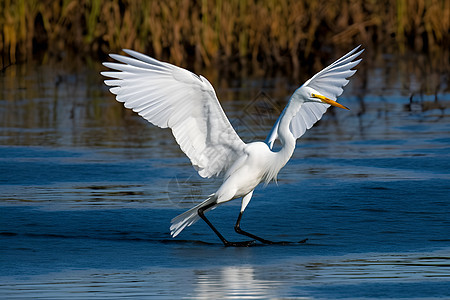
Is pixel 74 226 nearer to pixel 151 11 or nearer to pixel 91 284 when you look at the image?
pixel 91 284

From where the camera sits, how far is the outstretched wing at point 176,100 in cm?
711

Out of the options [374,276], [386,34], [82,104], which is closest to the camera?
[374,276]

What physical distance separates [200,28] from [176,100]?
1124 cm

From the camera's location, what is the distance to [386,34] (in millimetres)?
22875

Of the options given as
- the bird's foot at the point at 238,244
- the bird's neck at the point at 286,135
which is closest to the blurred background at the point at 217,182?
the bird's foot at the point at 238,244

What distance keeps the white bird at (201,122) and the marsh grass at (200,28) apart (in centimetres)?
1012

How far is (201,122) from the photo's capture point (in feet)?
24.2

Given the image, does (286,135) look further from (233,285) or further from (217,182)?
(217,182)

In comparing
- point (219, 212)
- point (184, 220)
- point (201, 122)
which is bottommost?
point (219, 212)

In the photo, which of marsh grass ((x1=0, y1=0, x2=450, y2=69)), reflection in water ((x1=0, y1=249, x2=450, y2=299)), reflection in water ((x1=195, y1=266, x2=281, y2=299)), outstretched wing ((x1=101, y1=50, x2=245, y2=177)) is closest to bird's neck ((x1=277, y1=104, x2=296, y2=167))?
outstretched wing ((x1=101, y1=50, x2=245, y2=177))

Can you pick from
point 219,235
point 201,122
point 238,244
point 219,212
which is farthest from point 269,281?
point 219,212

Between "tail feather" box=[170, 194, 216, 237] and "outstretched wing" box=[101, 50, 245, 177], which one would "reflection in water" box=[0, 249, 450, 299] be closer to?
"tail feather" box=[170, 194, 216, 237]

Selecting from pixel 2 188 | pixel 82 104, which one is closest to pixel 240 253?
pixel 2 188

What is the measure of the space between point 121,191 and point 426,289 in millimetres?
3923
